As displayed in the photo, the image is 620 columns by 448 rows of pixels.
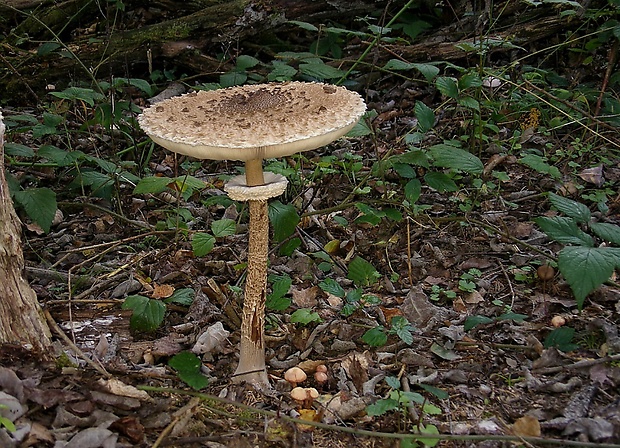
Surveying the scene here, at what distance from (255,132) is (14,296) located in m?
1.46

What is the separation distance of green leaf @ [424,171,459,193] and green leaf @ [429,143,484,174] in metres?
0.20

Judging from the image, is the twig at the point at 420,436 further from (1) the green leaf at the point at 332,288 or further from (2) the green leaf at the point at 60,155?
(2) the green leaf at the point at 60,155

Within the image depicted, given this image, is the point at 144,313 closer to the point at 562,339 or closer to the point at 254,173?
the point at 254,173

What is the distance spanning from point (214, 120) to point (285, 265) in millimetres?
1821

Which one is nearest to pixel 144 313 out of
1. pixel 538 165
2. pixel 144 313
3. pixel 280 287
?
pixel 144 313

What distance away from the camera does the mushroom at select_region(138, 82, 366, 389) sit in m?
2.53

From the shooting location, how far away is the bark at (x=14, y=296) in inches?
107

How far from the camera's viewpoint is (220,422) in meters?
2.79

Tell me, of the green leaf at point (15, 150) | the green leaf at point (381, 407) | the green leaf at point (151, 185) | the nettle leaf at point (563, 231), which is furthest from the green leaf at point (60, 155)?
the nettle leaf at point (563, 231)

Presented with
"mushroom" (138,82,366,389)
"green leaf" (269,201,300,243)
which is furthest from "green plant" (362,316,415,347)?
"green leaf" (269,201,300,243)

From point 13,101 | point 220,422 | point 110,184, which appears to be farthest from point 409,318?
point 13,101

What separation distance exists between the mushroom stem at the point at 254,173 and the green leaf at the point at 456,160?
135 cm

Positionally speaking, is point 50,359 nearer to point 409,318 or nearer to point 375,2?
point 409,318

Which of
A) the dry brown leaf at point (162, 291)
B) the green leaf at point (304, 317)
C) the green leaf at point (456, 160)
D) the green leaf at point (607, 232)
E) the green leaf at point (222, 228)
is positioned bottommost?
the dry brown leaf at point (162, 291)
